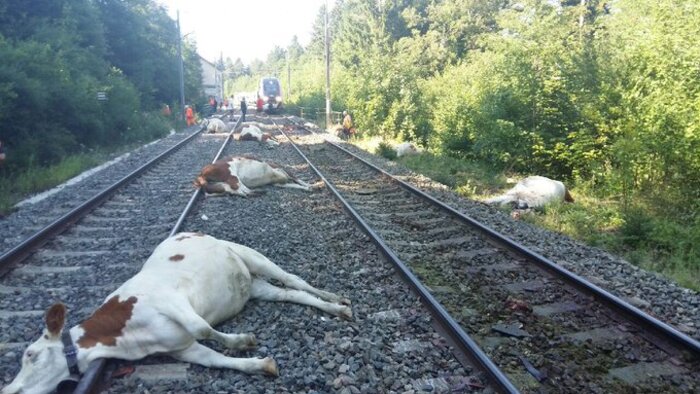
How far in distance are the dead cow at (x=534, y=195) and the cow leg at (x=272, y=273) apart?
248 inches

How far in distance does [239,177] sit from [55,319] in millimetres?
7284

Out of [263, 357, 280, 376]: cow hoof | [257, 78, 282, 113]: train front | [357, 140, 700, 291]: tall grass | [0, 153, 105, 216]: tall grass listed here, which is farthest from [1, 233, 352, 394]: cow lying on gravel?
[257, 78, 282, 113]: train front

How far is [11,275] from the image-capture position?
19.2 feet

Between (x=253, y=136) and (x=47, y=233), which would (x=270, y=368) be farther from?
(x=253, y=136)

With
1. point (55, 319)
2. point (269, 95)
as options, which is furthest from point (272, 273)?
point (269, 95)

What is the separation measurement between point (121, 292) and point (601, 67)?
471 inches

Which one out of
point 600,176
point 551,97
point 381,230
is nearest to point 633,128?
point 600,176

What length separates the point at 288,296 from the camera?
16.5 feet

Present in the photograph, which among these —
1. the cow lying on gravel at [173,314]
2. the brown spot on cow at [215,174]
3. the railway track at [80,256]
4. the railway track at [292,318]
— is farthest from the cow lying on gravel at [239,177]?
the cow lying on gravel at [173,314]

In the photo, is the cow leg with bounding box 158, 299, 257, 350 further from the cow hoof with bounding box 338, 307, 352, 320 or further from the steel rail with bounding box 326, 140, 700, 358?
the steel rail with bounding box 326, 140, 700, 358

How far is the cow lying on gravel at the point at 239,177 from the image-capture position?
10117mm

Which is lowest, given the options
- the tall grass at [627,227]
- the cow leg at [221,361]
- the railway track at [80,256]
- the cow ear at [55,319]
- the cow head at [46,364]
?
the tall grass at [627,227]

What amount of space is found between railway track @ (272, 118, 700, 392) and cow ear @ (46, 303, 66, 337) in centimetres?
301

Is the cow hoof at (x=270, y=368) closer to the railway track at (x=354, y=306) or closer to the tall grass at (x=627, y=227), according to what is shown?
the railway track at (x=354, y=306)
